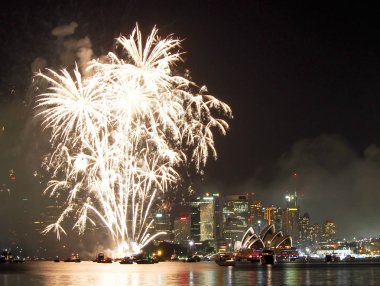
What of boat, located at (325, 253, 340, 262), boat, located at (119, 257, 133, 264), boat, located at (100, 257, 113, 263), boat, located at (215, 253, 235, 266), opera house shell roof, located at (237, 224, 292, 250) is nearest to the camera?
boat, located at (119, 257, 133, 264)

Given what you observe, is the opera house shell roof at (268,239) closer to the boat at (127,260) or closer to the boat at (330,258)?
the boat at (330,258)

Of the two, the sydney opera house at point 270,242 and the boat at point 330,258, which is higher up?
the sydney opera house at point 270,242

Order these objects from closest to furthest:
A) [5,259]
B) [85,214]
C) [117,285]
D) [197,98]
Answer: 1. [117,285]
2. [197,98]
3. [85,214]
4. [5,259]

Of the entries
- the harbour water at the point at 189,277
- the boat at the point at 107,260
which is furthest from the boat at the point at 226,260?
the harbour water at the point at 189,277

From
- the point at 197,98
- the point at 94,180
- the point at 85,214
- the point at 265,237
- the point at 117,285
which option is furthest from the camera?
the point at 265,237

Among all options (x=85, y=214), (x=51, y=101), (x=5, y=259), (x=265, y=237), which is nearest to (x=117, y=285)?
(x=51, y=101)

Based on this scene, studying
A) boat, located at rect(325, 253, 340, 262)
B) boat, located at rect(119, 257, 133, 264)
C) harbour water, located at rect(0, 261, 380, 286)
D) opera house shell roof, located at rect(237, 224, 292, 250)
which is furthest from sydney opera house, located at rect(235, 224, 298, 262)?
harbour water, located at rect(0, 261, 380, 286)

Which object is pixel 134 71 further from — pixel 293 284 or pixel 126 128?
pixel 293 284

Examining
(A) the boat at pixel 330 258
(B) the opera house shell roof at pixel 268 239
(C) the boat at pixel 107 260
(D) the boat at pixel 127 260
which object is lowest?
(A) the boat at pixel 330 258

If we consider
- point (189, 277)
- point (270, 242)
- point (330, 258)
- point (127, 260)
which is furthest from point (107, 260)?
point (270, 242)

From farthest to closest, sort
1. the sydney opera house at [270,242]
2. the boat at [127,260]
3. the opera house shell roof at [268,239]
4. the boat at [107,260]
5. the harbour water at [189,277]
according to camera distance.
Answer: the opera house shell roof at [268,239]
the sydney opera house at [270,242]
the boat at [107,260]
the boat at [127,260]
the harbour water at [189,277]

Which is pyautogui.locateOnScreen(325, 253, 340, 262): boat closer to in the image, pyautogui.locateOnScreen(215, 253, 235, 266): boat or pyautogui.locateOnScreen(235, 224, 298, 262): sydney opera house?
pyautogui.locateOnScreen(235, 224, 298, 262): sydney opera house
